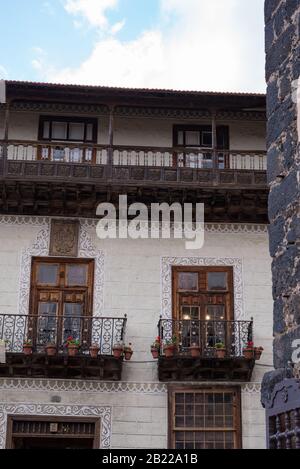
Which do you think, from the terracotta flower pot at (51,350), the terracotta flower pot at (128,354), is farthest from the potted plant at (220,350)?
the terracotta flower pot at (51,350)

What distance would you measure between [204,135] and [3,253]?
541 cm

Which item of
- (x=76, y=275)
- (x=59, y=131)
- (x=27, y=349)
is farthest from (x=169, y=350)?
(x=59, y=131)

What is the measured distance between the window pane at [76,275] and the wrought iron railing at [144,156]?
2.27 meters

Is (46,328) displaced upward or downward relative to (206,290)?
downward

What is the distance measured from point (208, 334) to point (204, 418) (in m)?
1.71

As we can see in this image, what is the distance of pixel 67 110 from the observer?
1886 cm

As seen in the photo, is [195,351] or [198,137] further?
[198,137]

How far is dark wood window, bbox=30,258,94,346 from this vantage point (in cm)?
1675

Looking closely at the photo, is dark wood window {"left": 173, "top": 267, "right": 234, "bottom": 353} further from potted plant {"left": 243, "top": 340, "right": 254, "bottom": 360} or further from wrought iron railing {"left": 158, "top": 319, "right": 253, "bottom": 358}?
potted plant {"left": 243, "top": 340, "right": 254, "bottom": 360}

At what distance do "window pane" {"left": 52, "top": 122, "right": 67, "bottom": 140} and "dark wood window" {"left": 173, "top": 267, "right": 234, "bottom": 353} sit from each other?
4099 millimetres

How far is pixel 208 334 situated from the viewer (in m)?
17.0

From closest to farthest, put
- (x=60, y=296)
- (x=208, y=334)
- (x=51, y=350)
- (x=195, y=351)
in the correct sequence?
(x=51, y=350), (x=195, y=351), (x=208, y=334), (x=60, y=296)

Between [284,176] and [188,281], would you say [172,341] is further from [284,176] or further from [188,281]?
[284,176]

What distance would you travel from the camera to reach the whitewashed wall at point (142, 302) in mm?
16500
